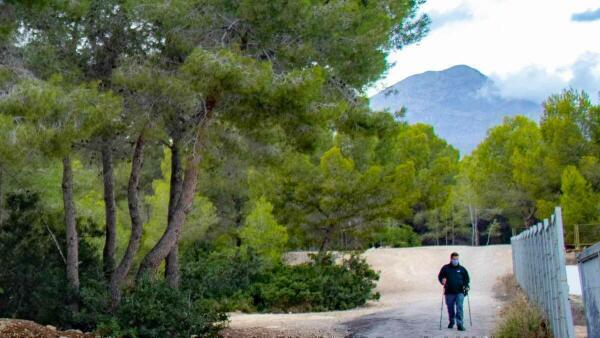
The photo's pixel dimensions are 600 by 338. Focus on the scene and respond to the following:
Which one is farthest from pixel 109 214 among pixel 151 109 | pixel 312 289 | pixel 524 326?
pixel 524 326

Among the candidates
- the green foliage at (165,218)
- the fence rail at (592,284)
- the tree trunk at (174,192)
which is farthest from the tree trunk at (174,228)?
the green foliage at (165,218)

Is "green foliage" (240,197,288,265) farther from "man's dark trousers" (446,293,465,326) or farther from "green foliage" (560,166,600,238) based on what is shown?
"green foliage" (560,166,600,238)

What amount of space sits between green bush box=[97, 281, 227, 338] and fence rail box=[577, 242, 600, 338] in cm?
713

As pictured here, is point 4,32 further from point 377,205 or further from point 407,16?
point 377,205

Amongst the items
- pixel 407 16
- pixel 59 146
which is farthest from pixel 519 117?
pixel 59 146

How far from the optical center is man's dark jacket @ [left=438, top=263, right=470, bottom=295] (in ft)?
46.1

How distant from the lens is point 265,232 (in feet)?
96.8

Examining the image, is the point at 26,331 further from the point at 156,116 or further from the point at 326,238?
the point at 326,238

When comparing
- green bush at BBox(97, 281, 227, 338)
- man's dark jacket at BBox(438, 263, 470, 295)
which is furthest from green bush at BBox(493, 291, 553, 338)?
green bush at BBox(97, 281, 227, 338)

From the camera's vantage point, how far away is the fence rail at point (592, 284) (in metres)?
6.04

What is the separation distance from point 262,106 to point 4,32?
4.34 meters

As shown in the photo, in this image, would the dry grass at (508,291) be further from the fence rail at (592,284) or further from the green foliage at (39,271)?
the fence rail at (592,284)

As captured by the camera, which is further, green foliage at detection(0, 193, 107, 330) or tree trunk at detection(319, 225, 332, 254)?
tree trunk at detection(319, 225, 332, 254)

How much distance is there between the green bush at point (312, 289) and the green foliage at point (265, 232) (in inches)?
119
